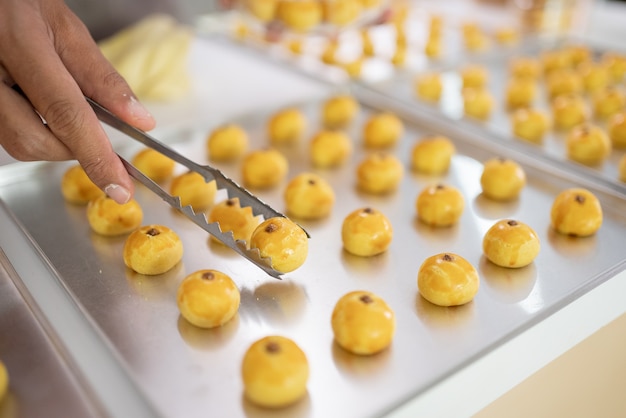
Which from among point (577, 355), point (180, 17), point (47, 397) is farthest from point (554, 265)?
point (180, 17)

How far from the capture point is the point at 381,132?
2451 mm

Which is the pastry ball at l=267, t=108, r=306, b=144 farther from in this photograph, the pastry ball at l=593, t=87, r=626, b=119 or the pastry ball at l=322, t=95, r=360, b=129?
the pastry ball at l=593, t=87, r=626, b=119

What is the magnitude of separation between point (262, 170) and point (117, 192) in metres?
0.73

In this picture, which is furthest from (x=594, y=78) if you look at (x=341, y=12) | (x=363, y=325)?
(x=363, y=325)

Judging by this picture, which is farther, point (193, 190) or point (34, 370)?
point (193, 190)

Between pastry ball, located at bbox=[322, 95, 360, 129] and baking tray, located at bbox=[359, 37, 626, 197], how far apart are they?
0.67ft

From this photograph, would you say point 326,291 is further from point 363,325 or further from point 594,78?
point 594,78

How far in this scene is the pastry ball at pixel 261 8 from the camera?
3193 mm

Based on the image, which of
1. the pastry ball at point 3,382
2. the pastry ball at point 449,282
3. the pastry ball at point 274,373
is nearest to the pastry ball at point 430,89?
the pastry ball at point 449,282

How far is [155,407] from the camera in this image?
122 centimetres

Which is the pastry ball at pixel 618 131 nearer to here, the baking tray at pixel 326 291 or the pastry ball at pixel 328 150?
the baking tray at pixel 326 291

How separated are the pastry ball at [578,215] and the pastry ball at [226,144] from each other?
1135 millimetres

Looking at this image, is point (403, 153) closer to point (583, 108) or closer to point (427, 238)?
point (427, 238)

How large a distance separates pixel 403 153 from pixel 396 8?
222 centimetres
